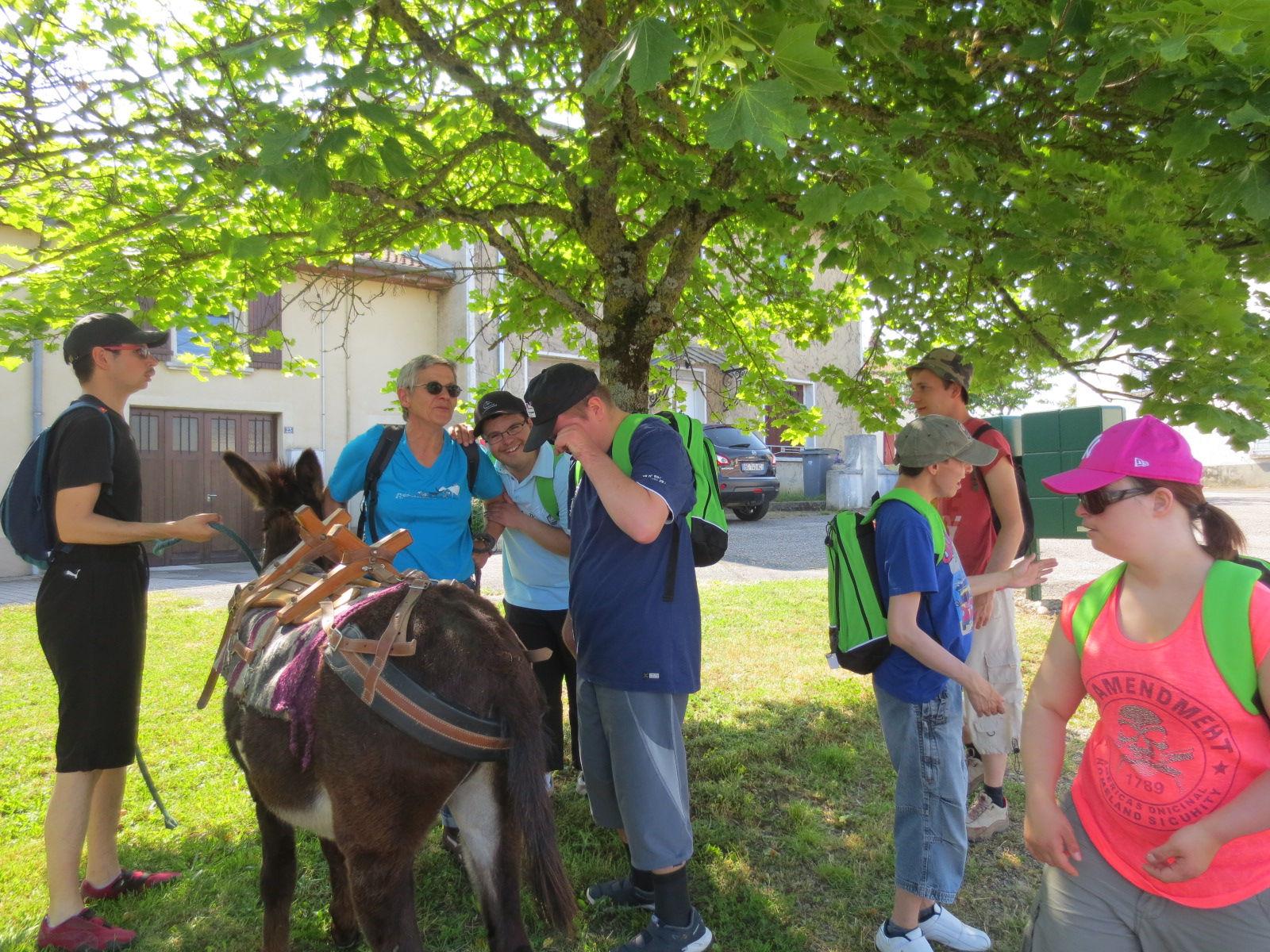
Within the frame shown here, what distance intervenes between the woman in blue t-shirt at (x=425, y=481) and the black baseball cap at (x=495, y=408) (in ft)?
0.52

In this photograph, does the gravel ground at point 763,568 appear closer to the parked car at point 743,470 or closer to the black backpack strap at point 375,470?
the parked car at point 743,470

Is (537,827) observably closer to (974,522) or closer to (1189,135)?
(974,522)

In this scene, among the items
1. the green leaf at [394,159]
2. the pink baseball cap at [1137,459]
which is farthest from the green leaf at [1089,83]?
the green leaf at [394,159]

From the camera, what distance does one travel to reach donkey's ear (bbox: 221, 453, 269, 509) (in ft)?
9.21

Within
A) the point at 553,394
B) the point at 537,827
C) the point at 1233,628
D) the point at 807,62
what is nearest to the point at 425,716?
the point at 537,827

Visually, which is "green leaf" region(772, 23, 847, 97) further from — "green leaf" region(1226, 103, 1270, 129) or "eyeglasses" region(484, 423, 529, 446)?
"eyeglasses" region(484, 423, 529, 446)

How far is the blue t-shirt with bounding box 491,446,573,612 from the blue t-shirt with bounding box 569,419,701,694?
1025 millimetres

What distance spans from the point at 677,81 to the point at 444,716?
3729 mm

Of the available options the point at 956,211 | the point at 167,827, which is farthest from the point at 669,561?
the point at 167,827

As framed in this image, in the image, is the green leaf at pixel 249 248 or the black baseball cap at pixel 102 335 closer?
the green leaf at pixel 249 248

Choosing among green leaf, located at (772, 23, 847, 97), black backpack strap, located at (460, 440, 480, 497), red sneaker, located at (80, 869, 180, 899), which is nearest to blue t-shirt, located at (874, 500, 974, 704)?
green leaf, located at (772, 23, 847, 97)

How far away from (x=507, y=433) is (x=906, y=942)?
2.37 metres

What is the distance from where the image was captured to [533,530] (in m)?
3.37

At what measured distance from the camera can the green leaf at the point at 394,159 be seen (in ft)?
7.68
